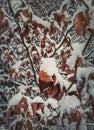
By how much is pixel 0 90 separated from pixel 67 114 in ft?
1.53

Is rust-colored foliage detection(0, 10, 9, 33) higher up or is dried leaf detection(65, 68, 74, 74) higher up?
rust-colored foliage detection(0, 10, 9, 33)

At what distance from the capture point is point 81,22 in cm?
205

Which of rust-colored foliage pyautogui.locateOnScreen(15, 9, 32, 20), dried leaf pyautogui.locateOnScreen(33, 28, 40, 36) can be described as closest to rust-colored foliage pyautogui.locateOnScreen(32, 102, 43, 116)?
dried leaf pyautogui.locateOnScreen(33, 28, 40, 36)

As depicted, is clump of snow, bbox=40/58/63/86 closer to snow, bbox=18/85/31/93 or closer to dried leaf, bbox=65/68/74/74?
dried leaf, bbox=65/68/74/74

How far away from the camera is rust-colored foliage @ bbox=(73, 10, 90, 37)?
2.03 meters

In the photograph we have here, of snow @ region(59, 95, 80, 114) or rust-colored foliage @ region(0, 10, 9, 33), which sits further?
rust-colored foliage @ region(0, 10, 9, 33)

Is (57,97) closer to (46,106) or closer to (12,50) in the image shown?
(46,106)

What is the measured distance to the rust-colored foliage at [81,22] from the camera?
6.66 ft

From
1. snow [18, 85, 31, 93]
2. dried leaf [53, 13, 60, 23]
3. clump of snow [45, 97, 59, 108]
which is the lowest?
clump of snow [45, 97, 59, 108]

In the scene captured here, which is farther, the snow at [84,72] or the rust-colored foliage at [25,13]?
the rust-colored foliage at [25,13]

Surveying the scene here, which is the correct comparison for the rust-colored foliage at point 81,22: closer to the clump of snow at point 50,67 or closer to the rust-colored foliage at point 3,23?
the clump of snow at point 50,67

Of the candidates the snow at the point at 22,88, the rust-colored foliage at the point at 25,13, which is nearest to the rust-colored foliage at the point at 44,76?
the snow at the point at 22,88

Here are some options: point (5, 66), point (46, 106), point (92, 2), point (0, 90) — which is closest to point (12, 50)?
point (5, 66)

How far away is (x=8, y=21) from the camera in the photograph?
7.13 feet
